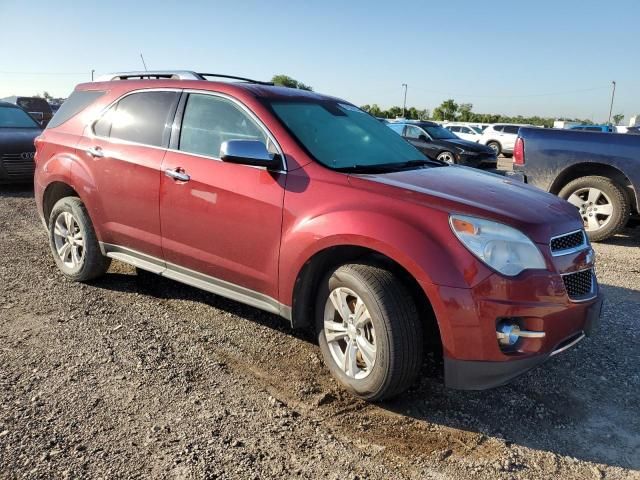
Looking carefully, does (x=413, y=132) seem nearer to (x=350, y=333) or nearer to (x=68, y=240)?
(x=68, y=240)

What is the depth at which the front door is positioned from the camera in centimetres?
334

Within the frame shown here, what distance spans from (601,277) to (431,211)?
360 cm

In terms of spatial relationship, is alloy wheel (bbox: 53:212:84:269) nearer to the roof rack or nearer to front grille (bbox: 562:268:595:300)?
the roof rack

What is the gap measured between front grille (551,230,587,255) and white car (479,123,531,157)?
23.1 m

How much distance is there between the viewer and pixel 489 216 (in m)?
2.72

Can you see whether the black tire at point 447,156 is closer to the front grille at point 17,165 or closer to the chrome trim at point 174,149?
the front grille at point 17,165

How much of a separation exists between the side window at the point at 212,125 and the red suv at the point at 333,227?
0.01 m

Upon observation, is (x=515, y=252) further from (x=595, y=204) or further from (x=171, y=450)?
(x=595, y=204)

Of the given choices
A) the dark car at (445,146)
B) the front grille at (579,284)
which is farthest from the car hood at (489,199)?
the dark car at (445,146)

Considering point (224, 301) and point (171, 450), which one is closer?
point (171, 450)

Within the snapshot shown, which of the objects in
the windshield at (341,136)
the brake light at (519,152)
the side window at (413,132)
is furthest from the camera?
the side window at (413,132)

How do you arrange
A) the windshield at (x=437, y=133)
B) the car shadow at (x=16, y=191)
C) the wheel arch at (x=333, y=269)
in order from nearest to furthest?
the wheel arch at (x=333, y=269) → the car shadow at (x=16, y=191) → the windshield at (x=437, y=133)

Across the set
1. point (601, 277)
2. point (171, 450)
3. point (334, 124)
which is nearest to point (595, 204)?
point (601, 277)

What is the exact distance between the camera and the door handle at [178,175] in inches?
146
